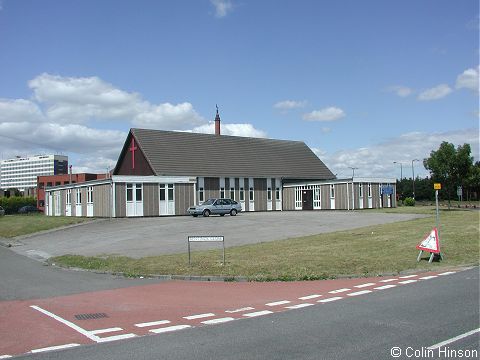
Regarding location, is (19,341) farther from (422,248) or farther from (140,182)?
(140,182)

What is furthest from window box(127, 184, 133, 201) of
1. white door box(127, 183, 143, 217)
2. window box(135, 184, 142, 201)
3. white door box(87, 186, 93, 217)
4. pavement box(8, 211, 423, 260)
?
pavement box(8, 211, 423, 260)

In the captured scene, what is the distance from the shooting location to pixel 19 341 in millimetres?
7246

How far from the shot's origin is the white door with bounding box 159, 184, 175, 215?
42938 mm

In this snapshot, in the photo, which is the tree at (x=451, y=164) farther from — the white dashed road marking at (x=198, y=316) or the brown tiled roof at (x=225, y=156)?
the white dashed road marking at (x=198, y=316)

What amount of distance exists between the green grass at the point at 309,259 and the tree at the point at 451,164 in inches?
813

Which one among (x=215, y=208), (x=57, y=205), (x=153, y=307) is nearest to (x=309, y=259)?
(x=153, y=307)

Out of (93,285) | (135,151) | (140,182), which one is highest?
(135,151)

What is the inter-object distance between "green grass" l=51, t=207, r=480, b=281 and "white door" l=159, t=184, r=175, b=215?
23268 millimetres

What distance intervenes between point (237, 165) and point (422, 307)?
46.3 meters

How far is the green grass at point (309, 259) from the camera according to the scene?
13461 mm

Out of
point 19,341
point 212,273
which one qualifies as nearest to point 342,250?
point 212,273

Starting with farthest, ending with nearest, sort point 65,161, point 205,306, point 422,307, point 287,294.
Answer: point 65,161 → point 287,294 → point 205,306 → point 422,307

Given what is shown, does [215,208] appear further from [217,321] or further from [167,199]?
[217,321]

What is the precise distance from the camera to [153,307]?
970 centimetres
